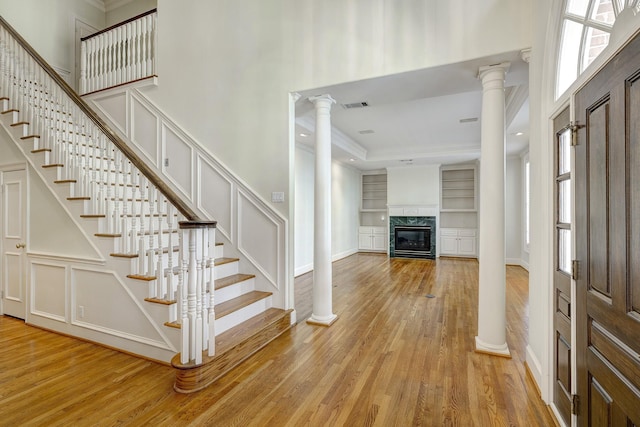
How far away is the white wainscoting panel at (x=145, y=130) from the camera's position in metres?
4.20

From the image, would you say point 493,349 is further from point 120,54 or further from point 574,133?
point 120,54

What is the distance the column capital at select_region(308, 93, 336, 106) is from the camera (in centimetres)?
345

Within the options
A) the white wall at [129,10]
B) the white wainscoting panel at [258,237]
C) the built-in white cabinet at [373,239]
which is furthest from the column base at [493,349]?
the white wall at [129,10]

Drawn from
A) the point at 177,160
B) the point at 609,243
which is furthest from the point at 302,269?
the point at 609,243

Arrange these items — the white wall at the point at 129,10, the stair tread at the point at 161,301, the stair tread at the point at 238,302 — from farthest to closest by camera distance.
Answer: the white wall at the point at 129,10 → the stair tread at the point at 238,302 → the stair tread at the point at 161,301

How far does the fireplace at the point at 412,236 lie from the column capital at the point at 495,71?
19.7 ft

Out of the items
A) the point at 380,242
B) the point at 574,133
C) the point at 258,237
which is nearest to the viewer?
the point at 574,133

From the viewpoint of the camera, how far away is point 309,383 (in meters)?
2.29

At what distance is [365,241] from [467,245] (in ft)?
9.61

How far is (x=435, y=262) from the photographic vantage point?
25.4 ft

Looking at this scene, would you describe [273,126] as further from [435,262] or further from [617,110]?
[435,262]

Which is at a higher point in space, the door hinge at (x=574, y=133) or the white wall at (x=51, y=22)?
the white wall at (x=51, y=22)

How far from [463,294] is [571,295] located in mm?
3213

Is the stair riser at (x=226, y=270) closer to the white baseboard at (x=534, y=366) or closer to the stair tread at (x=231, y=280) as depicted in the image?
the stair tread at (x=231, y=280)
